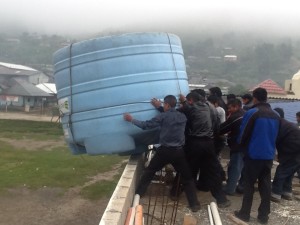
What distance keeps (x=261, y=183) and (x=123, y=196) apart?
1571mm

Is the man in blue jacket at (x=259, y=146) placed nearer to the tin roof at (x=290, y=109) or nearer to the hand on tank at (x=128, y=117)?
the hand on tank at (x=128, y=117)

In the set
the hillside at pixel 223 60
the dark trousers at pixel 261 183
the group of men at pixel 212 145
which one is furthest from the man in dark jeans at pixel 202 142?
the hillside at pixel 223 60

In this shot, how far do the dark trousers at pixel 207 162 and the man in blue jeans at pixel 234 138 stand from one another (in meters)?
0.42

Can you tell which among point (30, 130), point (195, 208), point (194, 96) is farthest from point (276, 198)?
point (30, 130)

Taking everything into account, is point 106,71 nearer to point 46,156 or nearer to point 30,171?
point 30,171

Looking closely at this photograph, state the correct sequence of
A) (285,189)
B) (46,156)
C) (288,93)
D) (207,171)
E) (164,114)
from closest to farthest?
(164,114) < (207,171) < (285,189) < (46,156) < (288,93)

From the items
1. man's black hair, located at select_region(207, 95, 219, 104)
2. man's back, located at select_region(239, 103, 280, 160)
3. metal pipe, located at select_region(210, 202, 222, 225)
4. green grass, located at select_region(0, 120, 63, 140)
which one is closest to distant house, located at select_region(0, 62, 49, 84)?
green grass, located at select_region(0, 120, 63, 140)

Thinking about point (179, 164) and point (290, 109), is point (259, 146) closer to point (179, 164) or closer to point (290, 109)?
point (179, 164)

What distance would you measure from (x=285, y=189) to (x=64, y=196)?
8109 mm

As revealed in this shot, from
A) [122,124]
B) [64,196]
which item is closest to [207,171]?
[122,124]

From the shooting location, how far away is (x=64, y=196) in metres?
12.3

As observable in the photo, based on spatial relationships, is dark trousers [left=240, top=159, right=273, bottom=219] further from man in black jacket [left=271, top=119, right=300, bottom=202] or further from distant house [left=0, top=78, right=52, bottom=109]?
distant house [left=0, top=78, right=52, bottom=109]

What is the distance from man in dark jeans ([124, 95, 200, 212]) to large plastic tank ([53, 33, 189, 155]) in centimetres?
22

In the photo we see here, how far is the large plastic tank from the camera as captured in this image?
4867mm
